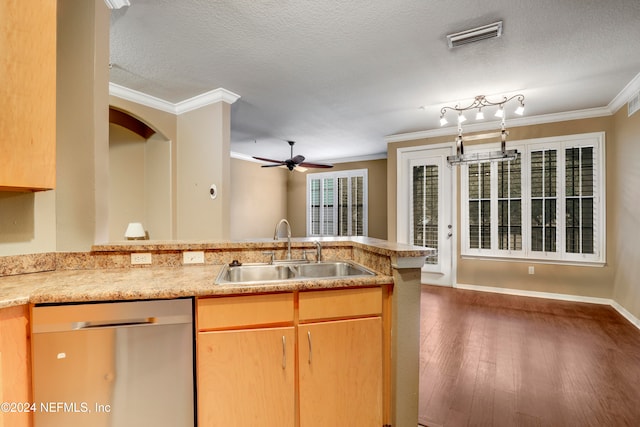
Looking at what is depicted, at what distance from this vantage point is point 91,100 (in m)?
1.76

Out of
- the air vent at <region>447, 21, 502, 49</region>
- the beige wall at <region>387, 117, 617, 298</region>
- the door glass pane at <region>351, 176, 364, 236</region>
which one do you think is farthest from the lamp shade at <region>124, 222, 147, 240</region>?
the door glass pane at <region>351, 176, 364, 236</region>

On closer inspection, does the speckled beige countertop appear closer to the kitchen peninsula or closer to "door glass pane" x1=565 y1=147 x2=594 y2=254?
the kitchen peninsula

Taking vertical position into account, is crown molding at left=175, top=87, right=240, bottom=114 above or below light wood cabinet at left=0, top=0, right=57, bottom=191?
above

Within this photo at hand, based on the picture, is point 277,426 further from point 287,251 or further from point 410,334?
point 287,251

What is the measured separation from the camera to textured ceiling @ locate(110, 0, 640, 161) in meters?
2.05

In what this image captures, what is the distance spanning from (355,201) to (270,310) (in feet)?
20.1

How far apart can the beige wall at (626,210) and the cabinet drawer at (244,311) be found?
166 inches

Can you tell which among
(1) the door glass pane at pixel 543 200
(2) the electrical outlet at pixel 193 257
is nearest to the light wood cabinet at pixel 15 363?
(2) the electrical outlet at pixel 193 257

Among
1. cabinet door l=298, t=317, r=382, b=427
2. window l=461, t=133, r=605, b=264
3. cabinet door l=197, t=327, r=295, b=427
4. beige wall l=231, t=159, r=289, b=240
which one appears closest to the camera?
cabinet door l=197, t=327, r=295, b=427

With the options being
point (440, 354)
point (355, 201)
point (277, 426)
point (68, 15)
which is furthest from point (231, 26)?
point (355, 201)

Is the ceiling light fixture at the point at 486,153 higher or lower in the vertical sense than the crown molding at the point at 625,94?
lower

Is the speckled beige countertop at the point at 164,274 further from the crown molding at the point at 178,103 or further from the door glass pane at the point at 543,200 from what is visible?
the door glass pane at the point at 543,200

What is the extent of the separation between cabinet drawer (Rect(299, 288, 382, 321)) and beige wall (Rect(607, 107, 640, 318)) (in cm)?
373

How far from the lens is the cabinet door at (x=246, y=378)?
4.33 ft
